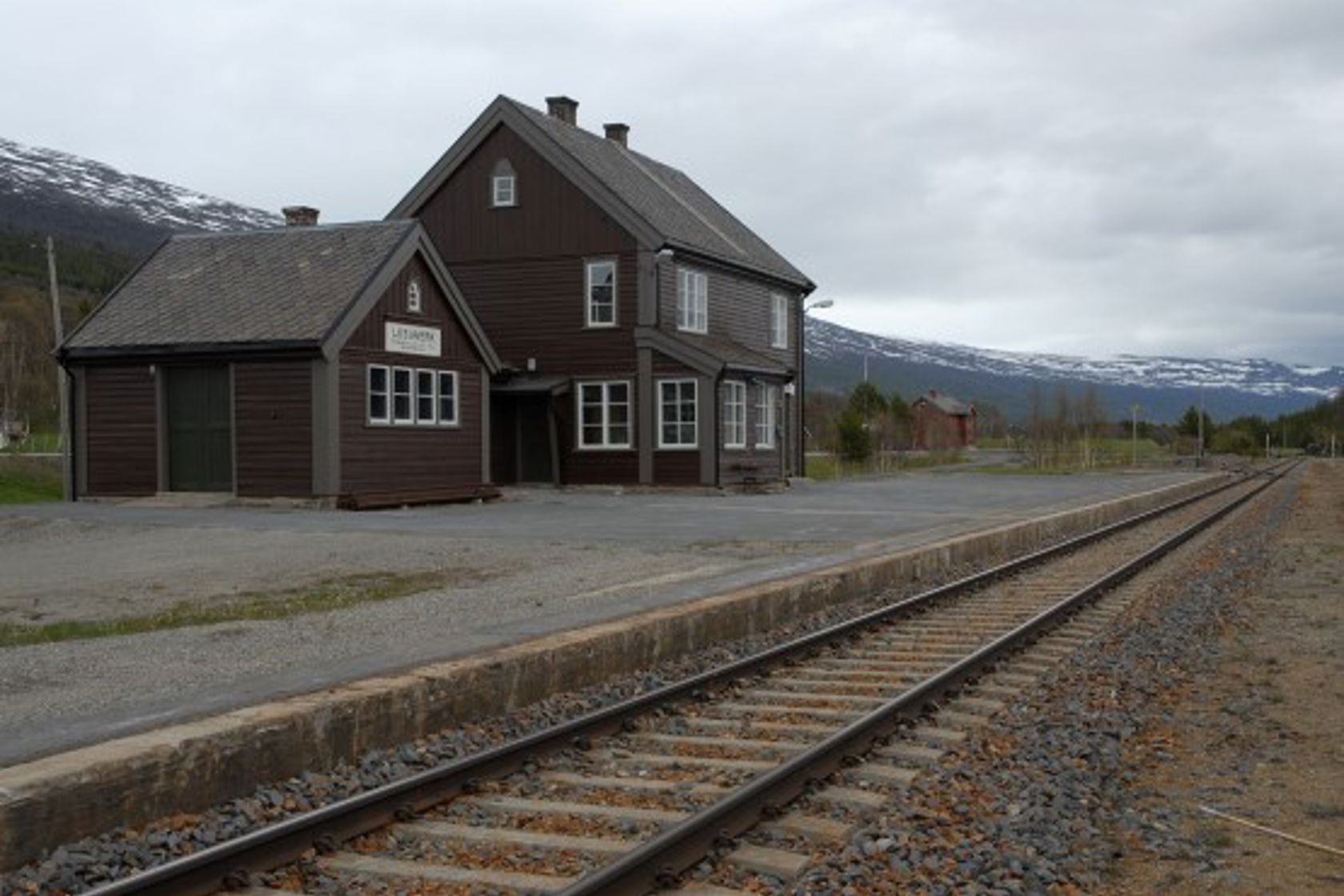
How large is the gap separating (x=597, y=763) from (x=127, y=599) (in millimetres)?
7422

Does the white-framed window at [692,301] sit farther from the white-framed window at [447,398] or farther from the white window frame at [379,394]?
the white window frame at [379,394]

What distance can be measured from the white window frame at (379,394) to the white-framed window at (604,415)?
24.0 ft

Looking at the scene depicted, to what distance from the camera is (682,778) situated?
6773 mm

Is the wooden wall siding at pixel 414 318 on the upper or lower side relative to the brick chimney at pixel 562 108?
lower

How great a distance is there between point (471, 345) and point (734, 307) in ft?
31.2

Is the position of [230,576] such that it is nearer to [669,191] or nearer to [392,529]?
[392,529]

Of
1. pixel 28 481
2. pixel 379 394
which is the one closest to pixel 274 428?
pixel 379 394

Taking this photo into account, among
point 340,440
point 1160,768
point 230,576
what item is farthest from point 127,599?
point 340,440

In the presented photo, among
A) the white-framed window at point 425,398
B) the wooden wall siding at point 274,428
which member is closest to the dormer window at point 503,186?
the white-framed window at point 425,398

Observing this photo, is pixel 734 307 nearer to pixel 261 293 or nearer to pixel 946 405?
pixel 261 293

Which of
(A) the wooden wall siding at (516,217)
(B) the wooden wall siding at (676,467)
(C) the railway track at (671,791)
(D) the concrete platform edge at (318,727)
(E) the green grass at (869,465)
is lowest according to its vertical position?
(C) the railway track at (671,791)

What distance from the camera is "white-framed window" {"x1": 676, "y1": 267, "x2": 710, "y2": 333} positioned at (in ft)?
111

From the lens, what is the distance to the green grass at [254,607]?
10.5 metres

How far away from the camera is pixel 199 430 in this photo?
26.5m
